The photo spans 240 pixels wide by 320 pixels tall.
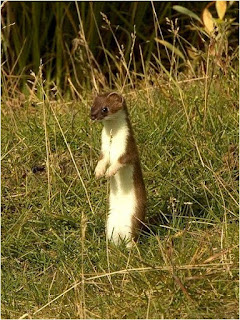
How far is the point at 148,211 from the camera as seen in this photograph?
521 centimetres

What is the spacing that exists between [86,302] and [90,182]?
1.38m

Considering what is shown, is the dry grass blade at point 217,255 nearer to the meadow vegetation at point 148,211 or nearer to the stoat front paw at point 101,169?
the meadow vegetation at point 148,211

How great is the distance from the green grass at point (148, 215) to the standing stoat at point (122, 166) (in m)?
0.12

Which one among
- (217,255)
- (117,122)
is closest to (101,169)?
(117,122)

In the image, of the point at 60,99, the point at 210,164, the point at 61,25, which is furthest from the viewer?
the point at 61,25

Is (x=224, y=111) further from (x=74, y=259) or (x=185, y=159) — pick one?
(x=74, y=259)

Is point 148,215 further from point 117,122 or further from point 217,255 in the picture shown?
point 217,255

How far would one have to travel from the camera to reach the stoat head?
4773 mm

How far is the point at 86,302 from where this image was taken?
164 inches

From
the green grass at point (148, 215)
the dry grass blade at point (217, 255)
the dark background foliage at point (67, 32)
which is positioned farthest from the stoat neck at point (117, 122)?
the dark background foliage at point (67, 32)

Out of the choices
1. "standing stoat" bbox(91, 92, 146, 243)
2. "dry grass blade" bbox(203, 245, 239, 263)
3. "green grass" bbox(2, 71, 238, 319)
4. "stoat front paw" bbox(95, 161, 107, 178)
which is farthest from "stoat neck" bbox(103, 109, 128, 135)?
"dry grass blade" bbox(203, 245, 239, 263)

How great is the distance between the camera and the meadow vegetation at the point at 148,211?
13.3ft

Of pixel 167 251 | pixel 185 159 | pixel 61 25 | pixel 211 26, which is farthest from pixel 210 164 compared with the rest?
pixel 61 25

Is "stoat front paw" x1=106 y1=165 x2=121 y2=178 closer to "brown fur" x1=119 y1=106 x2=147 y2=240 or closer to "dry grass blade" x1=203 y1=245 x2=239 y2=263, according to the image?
"brown fur" x1=119 y1=106 x2=147 y2=240
